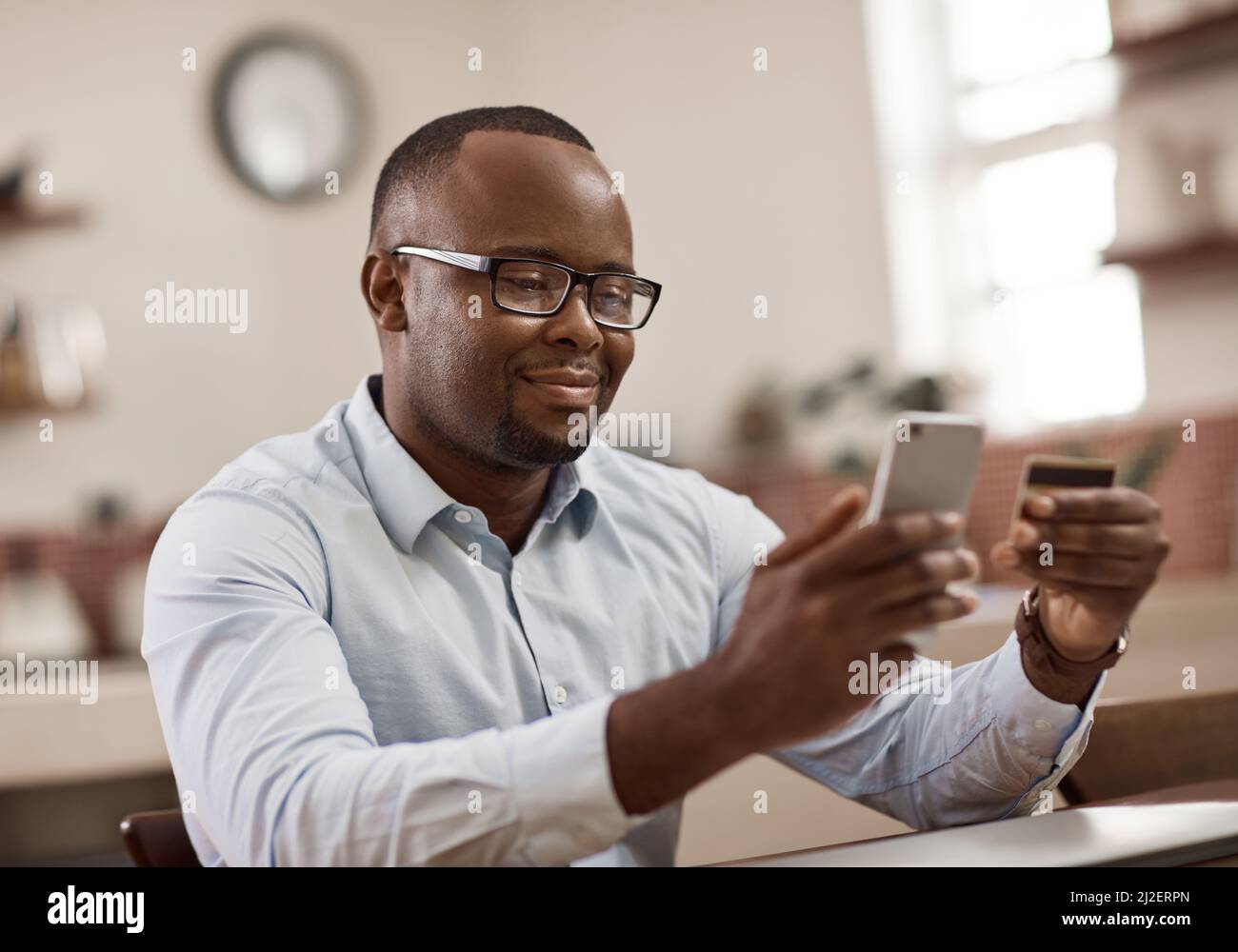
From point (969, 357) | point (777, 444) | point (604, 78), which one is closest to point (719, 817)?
point (777, 444)

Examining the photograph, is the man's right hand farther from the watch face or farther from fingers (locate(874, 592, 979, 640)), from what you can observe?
the watch face

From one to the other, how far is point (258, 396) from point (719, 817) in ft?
5.27

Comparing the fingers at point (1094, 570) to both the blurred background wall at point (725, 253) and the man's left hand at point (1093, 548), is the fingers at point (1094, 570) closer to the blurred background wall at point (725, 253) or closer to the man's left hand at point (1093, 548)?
the man's left hand at point (1093, 548)

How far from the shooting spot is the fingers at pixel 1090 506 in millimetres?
826

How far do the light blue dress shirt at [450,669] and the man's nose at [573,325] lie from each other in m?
0.17

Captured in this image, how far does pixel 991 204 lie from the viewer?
9.68 feet

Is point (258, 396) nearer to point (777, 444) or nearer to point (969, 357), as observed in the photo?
point (777, 444)

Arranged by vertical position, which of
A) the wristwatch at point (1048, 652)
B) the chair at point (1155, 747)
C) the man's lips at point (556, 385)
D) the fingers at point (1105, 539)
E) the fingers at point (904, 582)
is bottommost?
the chair at point (1155, 747)

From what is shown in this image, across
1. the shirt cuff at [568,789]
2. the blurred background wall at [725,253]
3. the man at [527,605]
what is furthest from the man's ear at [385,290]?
the blurred background wall at [725,253]

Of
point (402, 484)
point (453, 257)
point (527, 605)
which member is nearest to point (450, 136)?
point (453, 257)

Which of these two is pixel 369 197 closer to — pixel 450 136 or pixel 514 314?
pixel 450 136

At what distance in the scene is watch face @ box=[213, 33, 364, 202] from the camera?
287 cm

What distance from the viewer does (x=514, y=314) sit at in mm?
1072

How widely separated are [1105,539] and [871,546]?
1.06 ft
